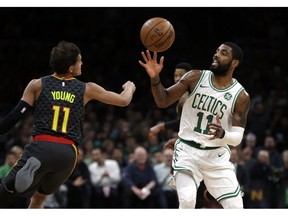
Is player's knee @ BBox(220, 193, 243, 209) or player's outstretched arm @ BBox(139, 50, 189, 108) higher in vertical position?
player's outstretched arm @ BBox(139, 50, 189, 108)

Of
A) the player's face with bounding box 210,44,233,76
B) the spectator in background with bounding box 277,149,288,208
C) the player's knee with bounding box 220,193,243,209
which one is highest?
the player's face with bounding box 210,44,233,76

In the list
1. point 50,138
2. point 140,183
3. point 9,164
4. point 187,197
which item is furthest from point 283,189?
point 50,138

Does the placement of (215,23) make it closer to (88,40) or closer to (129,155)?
(88,40)

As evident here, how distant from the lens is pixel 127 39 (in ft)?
67.6

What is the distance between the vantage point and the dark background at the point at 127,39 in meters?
19.4

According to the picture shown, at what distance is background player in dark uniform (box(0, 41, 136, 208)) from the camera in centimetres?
708

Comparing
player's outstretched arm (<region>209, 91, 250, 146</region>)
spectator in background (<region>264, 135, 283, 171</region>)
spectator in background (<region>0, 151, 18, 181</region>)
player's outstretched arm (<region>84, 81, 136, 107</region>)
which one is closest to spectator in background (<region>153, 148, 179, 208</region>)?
spectator in background (<region>264, 135, 283, 171</region>)

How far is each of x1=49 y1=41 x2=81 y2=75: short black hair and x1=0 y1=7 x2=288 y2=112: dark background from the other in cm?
1158

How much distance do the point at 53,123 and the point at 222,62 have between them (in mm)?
2066

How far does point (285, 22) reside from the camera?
20516mm

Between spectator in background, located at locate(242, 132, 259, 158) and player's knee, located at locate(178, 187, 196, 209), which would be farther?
spectator in background, located at locate(242, 132, 259, 158)

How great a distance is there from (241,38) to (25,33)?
620 cm

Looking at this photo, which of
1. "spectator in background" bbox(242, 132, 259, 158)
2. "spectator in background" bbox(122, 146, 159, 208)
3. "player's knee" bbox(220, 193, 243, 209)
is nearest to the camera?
"player's knee" bbox(220, 193, 243, 209)

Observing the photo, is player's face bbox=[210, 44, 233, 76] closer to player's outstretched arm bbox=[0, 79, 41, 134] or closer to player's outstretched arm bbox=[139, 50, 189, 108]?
player's outstretched arm bbox=[139, 50, 189, 108]
